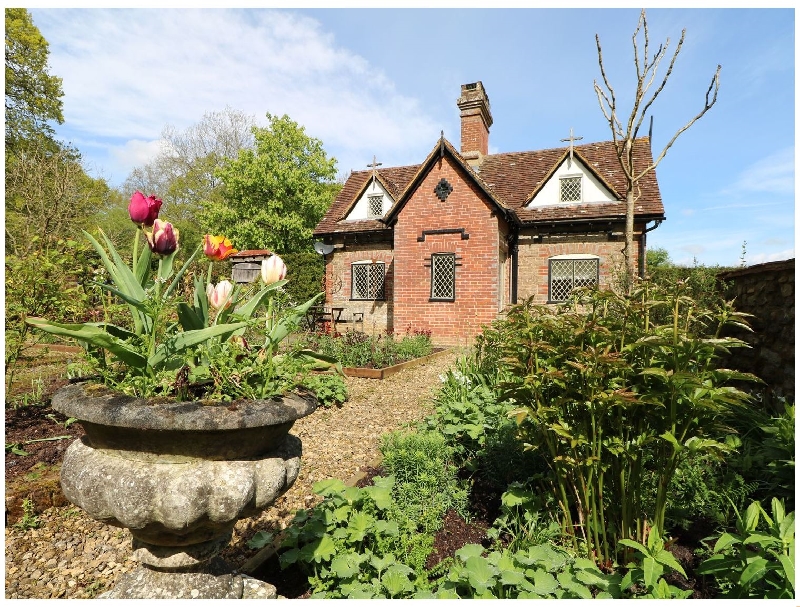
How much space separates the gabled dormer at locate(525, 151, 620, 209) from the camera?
12797mm

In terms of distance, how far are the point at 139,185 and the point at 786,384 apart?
32343 millimetres

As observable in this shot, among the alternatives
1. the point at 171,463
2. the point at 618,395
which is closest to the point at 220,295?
the point at 171,463

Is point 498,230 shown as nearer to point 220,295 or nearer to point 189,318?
point 220,295

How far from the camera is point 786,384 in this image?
362 cm

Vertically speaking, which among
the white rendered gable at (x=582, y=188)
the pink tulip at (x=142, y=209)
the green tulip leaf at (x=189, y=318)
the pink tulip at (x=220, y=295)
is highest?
the white rendered gable at (x=582, y=188)

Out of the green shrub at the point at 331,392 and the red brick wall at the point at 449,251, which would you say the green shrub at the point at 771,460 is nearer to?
the green shrub at the point at 331,392

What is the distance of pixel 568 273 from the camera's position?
508 inches

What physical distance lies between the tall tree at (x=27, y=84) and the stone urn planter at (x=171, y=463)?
70.4 ft

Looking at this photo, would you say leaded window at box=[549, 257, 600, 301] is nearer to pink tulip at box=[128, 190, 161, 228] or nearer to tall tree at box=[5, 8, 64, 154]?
pink tulip at box=[128, 190, 161, 228]

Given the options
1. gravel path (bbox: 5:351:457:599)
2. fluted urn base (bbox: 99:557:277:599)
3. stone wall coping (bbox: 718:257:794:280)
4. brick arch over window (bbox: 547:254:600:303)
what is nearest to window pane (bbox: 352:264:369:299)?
brick arch over window (bbox: 547:254:600:303)

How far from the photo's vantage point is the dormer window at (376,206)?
15.6 meters

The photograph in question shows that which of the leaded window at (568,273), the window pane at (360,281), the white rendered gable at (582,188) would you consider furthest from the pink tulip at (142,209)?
the window pane at (360,281)

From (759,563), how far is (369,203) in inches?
591

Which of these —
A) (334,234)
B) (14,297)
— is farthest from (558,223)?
(14,297)
